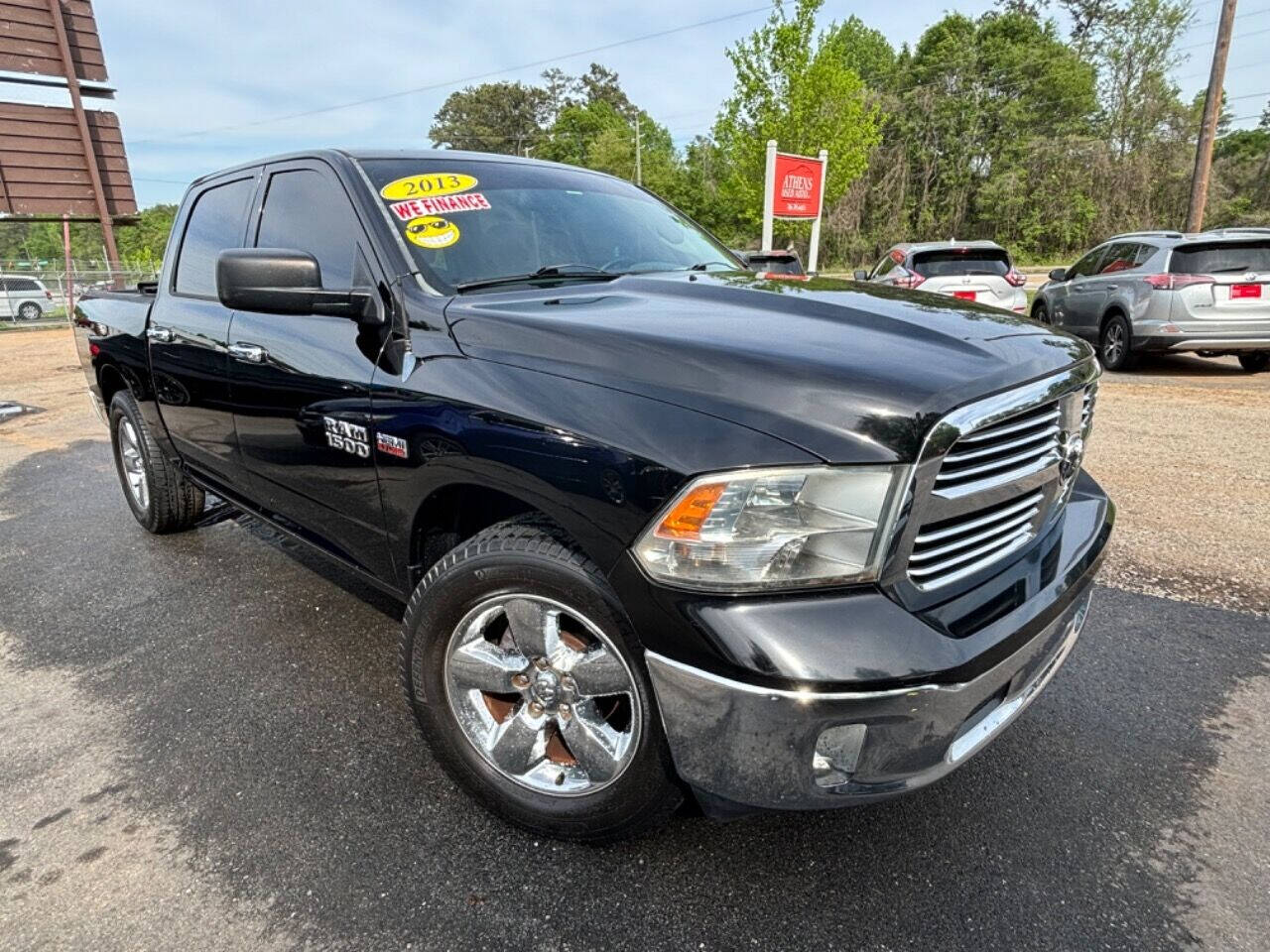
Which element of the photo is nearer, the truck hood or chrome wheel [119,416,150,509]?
the truck hood

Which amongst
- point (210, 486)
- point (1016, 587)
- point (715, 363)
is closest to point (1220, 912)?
point (1016, 587)

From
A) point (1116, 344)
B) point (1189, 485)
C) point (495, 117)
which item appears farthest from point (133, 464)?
point (495, 117)

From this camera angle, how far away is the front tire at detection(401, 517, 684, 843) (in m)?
1.71

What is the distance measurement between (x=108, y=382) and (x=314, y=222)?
2.59m

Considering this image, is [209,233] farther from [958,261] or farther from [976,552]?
[958,261]

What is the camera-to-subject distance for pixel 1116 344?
9328 mm

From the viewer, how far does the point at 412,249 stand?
2.29m

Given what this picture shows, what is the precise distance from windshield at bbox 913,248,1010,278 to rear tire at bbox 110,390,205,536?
8987 mm

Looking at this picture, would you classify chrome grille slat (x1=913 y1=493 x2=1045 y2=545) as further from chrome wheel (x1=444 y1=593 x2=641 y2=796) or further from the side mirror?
the side mirror

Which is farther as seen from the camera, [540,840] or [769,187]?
[769,187]

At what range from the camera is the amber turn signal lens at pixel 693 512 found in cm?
148

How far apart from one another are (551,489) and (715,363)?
0.46 metres

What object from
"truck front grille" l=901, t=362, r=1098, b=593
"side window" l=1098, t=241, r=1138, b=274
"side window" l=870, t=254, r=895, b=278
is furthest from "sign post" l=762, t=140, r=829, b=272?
"truck front grille" l=901, t=362, r=1098, b=593

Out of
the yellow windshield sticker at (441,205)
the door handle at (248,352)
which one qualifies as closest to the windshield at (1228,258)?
the yellow windshield sticker at (441,205)
